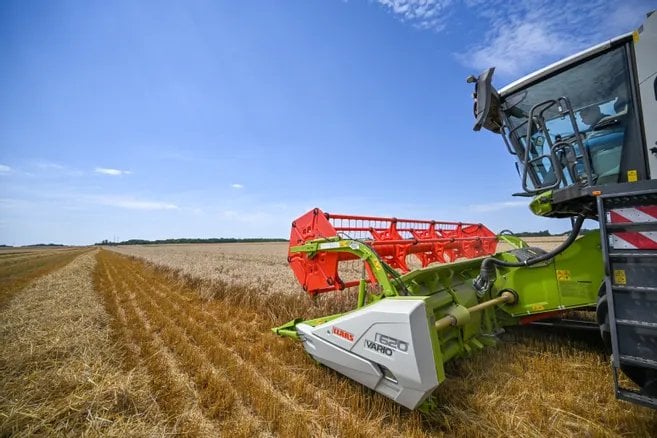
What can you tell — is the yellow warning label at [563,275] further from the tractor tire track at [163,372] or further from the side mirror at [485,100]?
the tractor tire track at [163,372]

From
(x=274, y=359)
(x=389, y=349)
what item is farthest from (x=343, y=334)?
(x=274, y=359)

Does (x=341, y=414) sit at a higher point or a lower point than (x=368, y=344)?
lower

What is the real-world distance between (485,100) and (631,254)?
1.74 metres

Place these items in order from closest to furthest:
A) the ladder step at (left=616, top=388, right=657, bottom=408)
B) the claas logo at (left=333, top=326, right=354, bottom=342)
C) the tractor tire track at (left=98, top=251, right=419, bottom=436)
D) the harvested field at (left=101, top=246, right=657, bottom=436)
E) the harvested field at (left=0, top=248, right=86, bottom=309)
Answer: the ladder step at (left=616, top=388, right=657, bottom=408), the harvested field at (left=101, top=246, right=657, bottom=436), the tractor tire track at (left=98, top=251, right=419, bottom=436), the claas logo at (left=333, top=326, right=354, bottom=342), the harvested field at (left=0, top=248, right=86, bottom=309)

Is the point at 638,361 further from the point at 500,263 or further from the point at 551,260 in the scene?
the point at 551,260

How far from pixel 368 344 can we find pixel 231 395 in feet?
4.40

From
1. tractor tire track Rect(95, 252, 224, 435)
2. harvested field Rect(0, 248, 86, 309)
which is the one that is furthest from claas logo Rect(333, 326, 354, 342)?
harvested field Rect(0, 248, 86, 309)

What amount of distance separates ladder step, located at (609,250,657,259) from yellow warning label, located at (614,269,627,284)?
3.4 inches

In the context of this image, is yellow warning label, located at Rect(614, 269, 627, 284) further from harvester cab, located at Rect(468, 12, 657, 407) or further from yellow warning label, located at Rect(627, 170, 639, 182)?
yellow warning label, located at Rect(627, 170, 639, 182)

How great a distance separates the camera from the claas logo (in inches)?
94.5

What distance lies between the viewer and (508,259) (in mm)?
3793

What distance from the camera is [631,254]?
1.81 meters

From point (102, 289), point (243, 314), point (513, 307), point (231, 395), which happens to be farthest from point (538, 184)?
point (102, 289)

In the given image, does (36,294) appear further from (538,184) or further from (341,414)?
(538,184)
